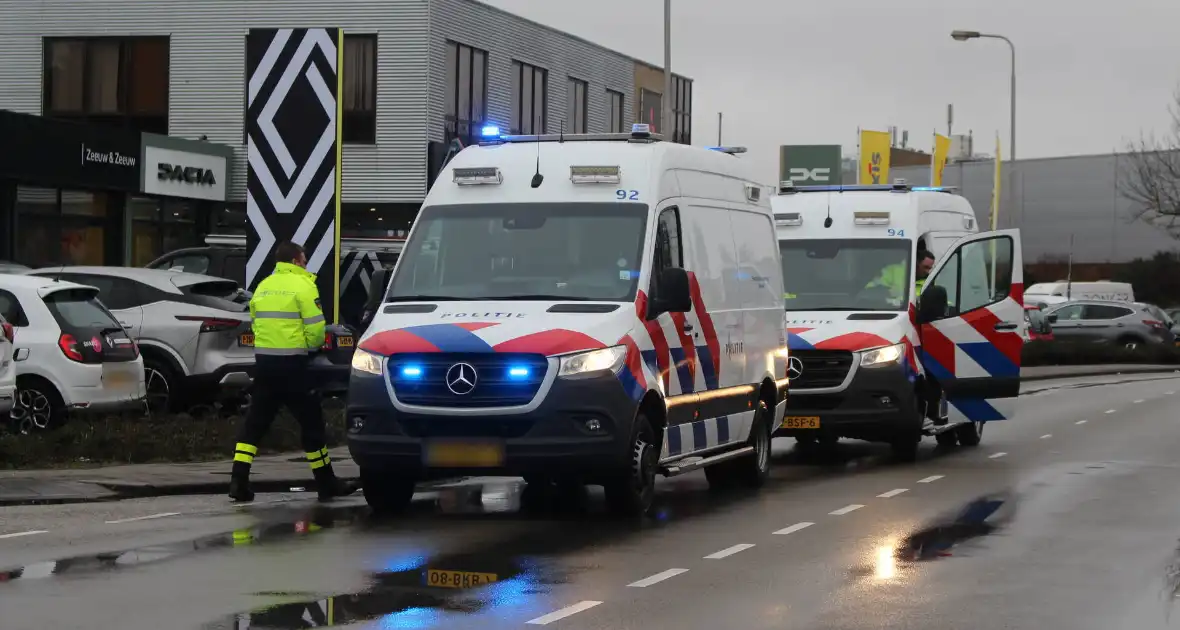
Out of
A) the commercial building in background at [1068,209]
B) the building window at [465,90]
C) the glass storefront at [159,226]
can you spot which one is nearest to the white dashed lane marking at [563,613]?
the glass storefront at [159,226]

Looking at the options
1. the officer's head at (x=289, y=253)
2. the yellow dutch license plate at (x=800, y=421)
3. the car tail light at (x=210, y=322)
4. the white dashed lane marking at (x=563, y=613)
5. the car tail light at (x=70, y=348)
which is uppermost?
the officer's head at (x=289, y=253)

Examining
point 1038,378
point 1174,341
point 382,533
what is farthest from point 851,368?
point 1174,341

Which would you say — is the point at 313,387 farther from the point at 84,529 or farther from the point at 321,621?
the point at 321,621

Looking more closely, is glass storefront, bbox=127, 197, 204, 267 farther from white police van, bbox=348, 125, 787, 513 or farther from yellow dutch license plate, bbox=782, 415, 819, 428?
white police van, bbox=348, 125, 787, 513

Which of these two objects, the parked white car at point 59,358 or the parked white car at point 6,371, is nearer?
the parked white car at point 6,371

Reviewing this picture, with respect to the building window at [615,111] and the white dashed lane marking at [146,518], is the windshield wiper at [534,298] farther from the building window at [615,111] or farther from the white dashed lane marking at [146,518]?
the building window at [615,111]

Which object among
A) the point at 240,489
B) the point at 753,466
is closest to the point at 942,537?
the point at 753,466

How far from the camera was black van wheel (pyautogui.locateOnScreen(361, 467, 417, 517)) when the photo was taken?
41.0 feet

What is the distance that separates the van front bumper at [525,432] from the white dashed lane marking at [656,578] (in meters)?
2.01

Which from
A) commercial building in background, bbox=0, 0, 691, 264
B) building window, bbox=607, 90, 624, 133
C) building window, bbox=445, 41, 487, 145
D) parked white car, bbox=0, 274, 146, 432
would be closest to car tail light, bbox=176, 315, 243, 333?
parked white car, bbox=0, 274, 146, 432

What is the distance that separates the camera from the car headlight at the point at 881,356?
17047 millimetres

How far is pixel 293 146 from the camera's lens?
17.8 metres

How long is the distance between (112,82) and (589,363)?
37706 mm

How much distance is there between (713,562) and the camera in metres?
10.2
